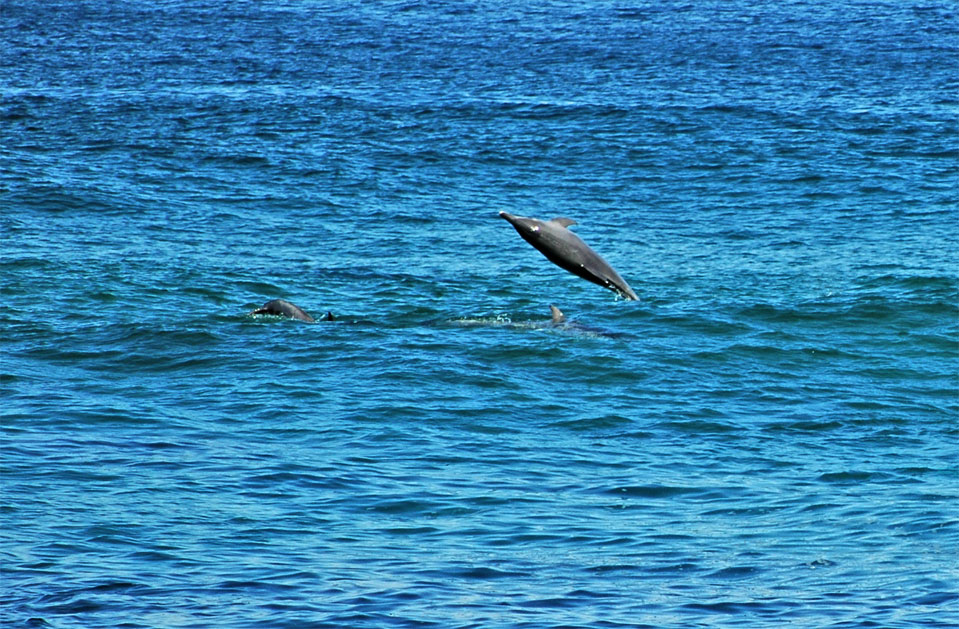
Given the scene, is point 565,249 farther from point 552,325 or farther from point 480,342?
point 552,325

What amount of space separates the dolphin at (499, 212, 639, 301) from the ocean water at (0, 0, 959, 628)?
83.8 inches

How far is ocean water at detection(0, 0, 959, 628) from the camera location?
12430 mm

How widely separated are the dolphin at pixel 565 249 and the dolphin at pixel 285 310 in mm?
8228

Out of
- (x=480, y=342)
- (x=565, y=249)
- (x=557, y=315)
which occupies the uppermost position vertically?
(x=565, y=249)

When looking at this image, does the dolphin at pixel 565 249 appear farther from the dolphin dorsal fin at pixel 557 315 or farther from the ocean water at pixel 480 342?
the dolphin dorsal fin at pixel 557 315

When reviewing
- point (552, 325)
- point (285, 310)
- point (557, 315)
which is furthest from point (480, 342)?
point (285, 310)

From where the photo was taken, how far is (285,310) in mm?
21656

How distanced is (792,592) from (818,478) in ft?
10.9

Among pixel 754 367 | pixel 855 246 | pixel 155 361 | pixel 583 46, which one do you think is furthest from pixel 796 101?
pixel 155 361

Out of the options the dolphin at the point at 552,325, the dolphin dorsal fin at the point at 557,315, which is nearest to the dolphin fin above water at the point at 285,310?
the dolphin at the point at 552,325

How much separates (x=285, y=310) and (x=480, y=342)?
9.83 feet

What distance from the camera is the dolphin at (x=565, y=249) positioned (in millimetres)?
13438

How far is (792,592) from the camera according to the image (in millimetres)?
11891

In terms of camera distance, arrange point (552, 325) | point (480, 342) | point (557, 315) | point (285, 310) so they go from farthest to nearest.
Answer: point (285, 310) → point (557, 315) → point (552, 325) → point (480, 342)
